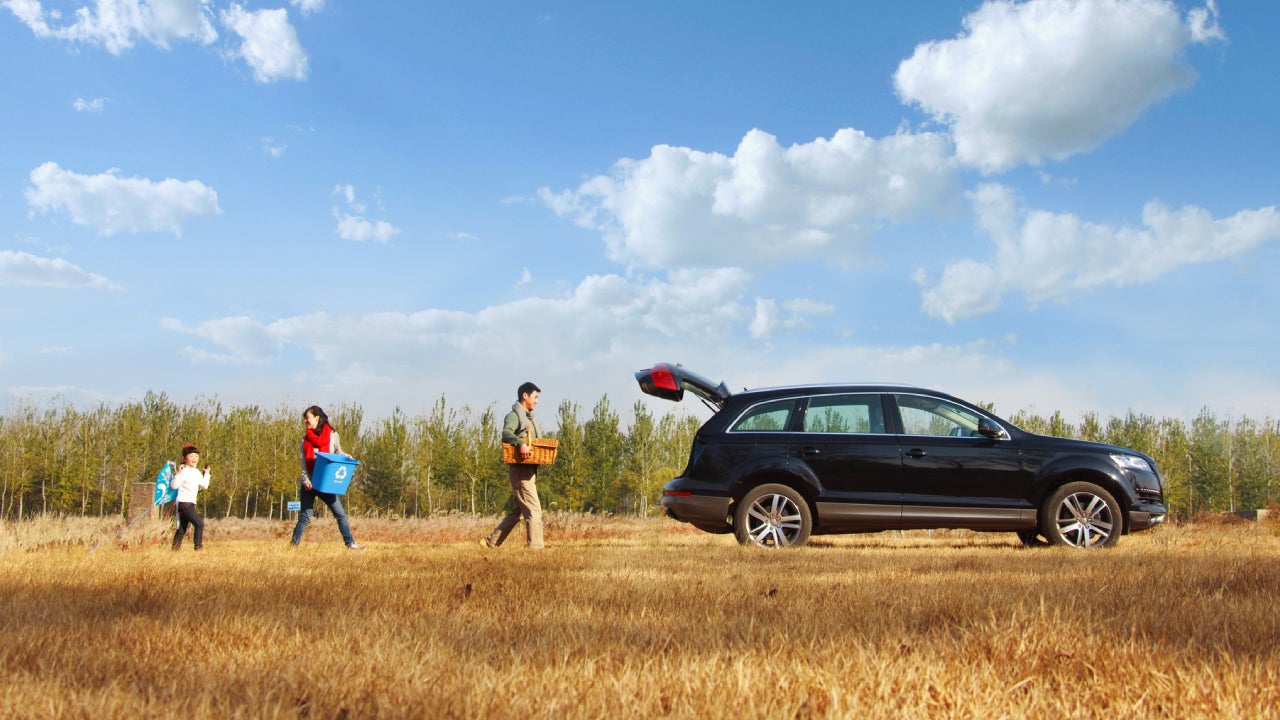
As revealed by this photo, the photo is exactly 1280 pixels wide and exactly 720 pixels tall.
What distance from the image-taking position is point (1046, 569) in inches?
262

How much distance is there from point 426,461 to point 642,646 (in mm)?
54773

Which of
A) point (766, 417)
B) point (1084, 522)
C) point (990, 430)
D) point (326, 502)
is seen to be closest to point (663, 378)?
point (766, 417)

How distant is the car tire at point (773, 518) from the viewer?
9641 mm

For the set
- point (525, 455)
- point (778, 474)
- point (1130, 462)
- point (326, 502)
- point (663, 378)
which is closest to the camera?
point (778, 474)

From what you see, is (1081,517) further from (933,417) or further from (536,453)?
(536,453)

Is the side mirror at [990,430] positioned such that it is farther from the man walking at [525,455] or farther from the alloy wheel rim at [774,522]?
the man walking at [525,455]

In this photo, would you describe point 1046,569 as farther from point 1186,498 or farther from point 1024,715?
point 1186,498

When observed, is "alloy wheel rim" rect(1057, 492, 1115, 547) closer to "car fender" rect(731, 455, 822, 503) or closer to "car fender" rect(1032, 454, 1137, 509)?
"car fender" rect(1032, 454, 1137, 509)

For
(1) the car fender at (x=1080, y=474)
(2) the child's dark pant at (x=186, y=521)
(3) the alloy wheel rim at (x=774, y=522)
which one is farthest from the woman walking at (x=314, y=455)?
(1) the car fender at (x=1080, y=474)

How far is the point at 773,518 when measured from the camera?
9.72 meters

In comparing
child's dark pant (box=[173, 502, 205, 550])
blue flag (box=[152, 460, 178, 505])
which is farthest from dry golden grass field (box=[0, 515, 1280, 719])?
blue flag (box=[152, 460, 178, 505])

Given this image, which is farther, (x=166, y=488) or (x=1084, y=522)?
(x=166, y=488)

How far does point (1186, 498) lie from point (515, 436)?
2156 inches

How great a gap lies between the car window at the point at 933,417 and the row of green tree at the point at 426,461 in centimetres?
3973
